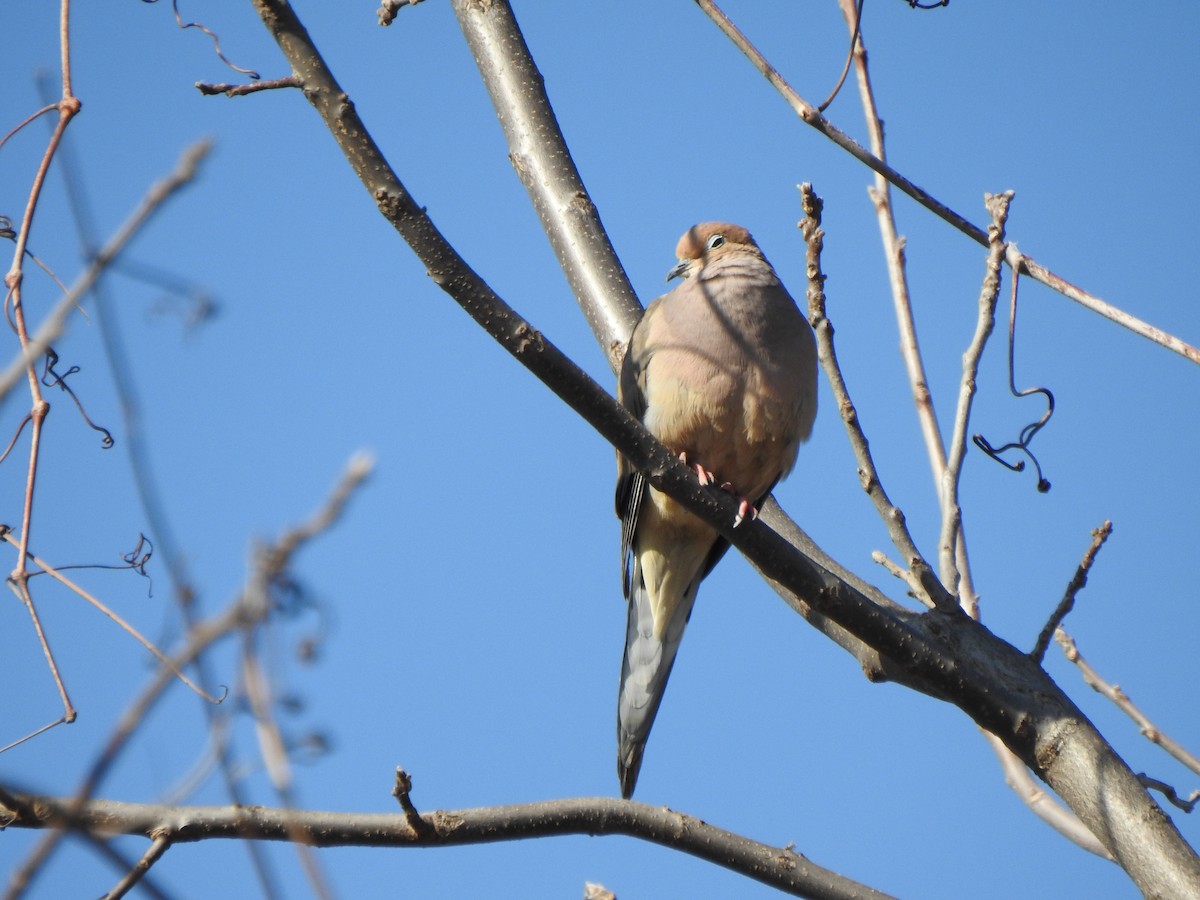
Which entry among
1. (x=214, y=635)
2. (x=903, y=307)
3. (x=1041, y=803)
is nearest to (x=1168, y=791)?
(x=1041, y=803)

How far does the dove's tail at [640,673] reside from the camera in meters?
3.67

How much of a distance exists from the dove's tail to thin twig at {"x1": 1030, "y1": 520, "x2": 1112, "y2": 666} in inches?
52.6

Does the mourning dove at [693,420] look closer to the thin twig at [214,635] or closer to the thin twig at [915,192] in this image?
the thin twig at [915,192]

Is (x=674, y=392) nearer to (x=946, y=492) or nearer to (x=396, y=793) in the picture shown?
(x=946, y=492)

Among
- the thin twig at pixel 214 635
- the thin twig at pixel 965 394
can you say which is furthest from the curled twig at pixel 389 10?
the thin twig at pixel 214 635

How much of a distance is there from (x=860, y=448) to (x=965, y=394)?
0.27 metres

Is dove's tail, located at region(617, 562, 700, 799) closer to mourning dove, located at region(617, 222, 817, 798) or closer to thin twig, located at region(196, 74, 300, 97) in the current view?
mourning dove, located at region(617, 222, 817, 798)

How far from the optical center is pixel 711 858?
2.42m

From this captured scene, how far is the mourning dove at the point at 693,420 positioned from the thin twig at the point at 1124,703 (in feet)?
3.57

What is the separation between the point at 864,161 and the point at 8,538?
1750mm

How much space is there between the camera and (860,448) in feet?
9.43

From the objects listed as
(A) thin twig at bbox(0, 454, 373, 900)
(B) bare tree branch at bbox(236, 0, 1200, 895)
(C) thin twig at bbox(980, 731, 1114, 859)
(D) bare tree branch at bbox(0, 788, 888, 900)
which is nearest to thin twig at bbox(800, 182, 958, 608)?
(B) bare tree branch at bbox(236, 0, 1200, 895)

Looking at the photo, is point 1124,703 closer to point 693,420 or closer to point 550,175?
point 693,420

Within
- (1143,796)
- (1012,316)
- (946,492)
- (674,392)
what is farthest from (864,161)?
(674,392)
